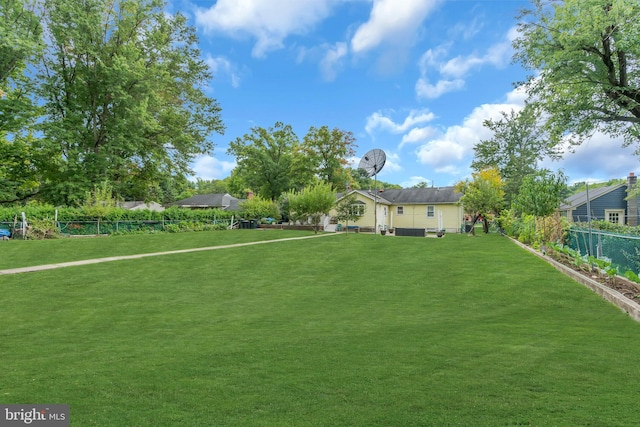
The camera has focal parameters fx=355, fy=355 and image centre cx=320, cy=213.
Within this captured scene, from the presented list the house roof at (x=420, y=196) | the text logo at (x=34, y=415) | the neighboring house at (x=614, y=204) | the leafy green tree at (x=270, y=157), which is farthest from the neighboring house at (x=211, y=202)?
the text logo at (x=34, y=415)

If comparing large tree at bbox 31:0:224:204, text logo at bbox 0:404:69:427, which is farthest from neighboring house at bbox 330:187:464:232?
text logo at bbox 0:404:69:427

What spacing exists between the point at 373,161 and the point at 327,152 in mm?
10146

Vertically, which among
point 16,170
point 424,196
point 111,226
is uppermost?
point 16,170

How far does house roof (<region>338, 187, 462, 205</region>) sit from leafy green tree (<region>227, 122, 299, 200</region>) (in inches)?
450

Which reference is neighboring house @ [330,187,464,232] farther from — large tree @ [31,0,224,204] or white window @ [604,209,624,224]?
large tree @ [31,0,224,204]

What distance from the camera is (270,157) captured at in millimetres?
44719

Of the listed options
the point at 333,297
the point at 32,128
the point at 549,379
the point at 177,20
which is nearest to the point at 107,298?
the point at 333,297

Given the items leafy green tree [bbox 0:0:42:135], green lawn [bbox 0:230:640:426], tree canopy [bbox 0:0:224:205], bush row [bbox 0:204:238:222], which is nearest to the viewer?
green lawn [bbox 0:230:640:426]

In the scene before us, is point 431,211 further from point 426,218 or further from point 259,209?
point 259,209

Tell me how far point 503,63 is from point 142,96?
27619 mm

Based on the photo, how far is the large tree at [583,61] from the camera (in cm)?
1156

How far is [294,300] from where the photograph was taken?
1017cm

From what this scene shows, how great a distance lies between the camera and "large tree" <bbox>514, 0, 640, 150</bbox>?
1156cm

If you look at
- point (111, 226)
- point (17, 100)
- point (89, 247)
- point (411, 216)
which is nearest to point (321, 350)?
point (89, 247)
